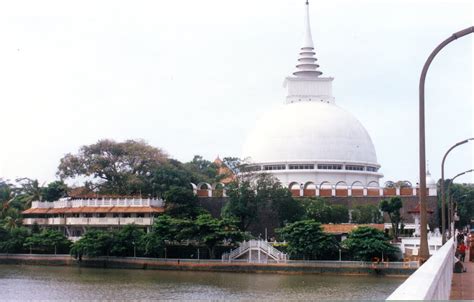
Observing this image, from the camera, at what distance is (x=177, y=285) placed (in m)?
44.3

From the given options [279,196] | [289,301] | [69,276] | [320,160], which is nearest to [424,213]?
[289,301]

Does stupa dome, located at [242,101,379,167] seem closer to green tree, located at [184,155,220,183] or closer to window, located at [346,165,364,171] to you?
window, located at [346,165,364,171]

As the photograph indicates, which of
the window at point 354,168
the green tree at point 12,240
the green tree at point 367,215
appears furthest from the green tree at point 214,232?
the window at point 354,168

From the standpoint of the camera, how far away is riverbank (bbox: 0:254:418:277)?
51.7 meters

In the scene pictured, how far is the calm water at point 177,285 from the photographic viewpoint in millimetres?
38656

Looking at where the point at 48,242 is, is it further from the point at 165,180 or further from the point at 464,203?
the point at 464,203

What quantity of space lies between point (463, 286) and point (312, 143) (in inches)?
2288

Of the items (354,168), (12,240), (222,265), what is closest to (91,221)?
(12,240)

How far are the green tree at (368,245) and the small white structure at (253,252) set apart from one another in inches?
214

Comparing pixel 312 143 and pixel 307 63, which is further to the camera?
pixel 307 63

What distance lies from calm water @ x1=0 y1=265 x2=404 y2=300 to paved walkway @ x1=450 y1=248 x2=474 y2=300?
15.4 meters

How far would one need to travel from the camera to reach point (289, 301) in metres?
36.4

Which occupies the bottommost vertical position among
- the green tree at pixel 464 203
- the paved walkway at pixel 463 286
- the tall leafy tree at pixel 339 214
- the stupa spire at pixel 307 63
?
the paved walkway at pixel 463 286

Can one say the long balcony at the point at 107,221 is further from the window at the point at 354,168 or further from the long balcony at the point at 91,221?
the window at the point at 354,168
